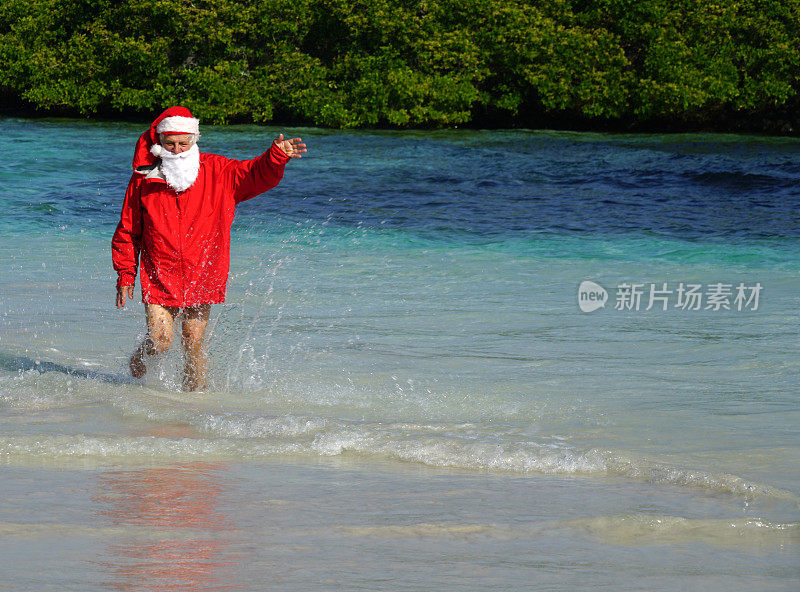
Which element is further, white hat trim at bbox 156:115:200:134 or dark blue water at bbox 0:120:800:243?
dark blue water at bbox 0:120:800:243

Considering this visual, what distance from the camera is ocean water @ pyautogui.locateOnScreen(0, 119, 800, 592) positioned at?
3668 mm

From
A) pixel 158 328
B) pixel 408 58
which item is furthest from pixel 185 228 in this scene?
pixel 408 58

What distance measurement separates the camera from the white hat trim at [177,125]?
562cm

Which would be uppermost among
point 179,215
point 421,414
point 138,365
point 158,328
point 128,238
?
point 179,215

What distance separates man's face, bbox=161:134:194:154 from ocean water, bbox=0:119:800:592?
1395mm

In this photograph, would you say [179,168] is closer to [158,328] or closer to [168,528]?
[158,328]

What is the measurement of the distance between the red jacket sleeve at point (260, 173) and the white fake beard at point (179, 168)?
0.91 feet

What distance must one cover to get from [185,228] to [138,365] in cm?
100

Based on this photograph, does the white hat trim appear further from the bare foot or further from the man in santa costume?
the bare foot

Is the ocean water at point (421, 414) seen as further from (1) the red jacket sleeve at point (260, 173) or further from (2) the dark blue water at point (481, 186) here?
(1) the red jacket sleeve at point (260, 173)

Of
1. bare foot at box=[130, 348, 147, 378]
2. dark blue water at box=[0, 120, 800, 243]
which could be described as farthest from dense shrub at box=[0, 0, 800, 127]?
bare foot at box=[130, 348, 147, 378]

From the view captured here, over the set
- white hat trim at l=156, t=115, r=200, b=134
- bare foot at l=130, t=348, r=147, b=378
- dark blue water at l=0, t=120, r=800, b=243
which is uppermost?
white hat trim at l=156, t=115, r=200, b=134

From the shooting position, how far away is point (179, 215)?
564 centimetres

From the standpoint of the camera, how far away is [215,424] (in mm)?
5355
